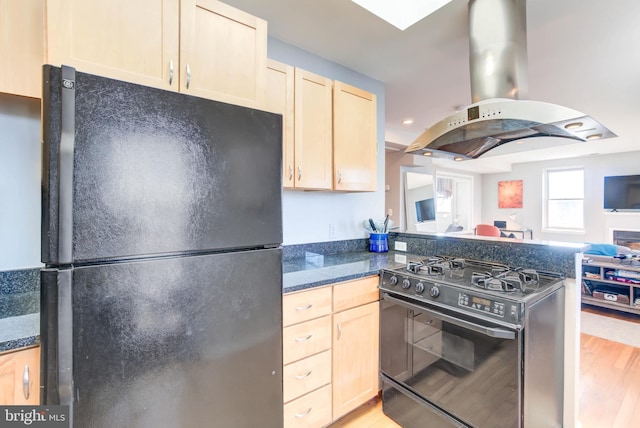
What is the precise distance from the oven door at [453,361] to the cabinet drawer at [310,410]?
1.48 ft

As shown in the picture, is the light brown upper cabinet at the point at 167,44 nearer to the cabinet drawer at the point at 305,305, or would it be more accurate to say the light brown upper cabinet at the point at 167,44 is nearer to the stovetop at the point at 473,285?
the cabinet drawer at the point at 305,305

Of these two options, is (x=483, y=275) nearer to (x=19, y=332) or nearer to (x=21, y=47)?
(x=19, y=332)

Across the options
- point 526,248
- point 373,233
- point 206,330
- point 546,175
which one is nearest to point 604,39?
point 526,248

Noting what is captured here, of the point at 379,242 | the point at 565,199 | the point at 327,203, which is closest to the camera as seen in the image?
the point at 327,203

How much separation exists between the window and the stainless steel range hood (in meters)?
6.72

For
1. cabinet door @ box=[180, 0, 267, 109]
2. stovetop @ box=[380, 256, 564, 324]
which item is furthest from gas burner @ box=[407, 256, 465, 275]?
cabinet door @ box=[180, 0, 267, 109]

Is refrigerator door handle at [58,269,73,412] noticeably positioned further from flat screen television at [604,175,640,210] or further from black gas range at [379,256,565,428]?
flat screen television at [604,175,640,210]

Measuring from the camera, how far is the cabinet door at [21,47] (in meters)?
1.06

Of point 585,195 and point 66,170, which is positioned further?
point 585,195

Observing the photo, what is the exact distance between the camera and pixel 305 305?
151cm

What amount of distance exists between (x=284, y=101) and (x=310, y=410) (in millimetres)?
1822

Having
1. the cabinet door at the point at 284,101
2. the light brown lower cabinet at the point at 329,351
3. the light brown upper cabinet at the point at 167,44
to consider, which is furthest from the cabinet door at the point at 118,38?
the light brown lower cabinet at the point at 329,351

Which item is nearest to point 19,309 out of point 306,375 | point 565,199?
point 306,375

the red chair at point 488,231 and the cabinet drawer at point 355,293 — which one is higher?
the red chair at point 488,231
